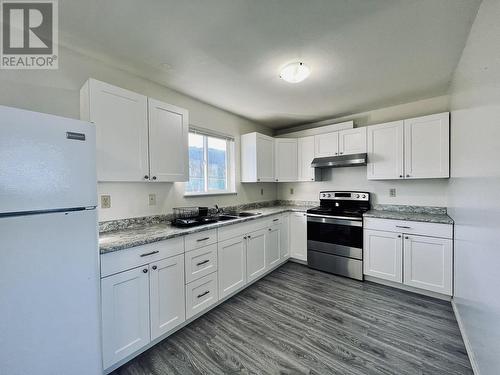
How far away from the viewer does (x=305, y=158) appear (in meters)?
3.74

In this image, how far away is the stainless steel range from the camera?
9.50 ft

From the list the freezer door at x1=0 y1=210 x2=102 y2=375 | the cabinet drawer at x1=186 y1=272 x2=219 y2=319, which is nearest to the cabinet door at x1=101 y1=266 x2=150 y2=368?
the freezer door at x1=0 y1=210 x2=102 y2=375

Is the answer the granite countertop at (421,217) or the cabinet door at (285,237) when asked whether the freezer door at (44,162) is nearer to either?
the cabinet door at (285,237)

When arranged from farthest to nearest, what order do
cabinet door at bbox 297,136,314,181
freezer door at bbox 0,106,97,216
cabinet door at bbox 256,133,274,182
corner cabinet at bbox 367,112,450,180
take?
cabinet door at bbox 297,136,314,181 → cabinet door at bbox 256,133,274,182 → corner cabinet at bbox 367,112,450,180 → freezer door at bbox 0,106,97,216

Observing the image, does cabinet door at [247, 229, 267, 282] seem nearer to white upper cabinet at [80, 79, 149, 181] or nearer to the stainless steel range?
the stainless steel range

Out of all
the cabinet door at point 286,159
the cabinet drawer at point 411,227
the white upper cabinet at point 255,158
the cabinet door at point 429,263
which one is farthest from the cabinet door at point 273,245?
the cabinet door at point 429,263

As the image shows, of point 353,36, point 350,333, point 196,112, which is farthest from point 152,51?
point 350,333

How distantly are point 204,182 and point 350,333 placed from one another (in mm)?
2393

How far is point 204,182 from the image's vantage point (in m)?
3.02

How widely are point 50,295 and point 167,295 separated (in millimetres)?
851

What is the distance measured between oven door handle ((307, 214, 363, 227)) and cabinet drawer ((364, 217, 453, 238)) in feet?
0.36

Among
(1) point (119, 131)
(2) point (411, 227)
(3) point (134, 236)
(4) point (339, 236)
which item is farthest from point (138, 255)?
(2) point (411, 227)

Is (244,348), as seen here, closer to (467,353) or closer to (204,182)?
(467,353)

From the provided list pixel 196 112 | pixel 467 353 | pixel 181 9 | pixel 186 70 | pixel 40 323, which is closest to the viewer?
pixel 40 323
